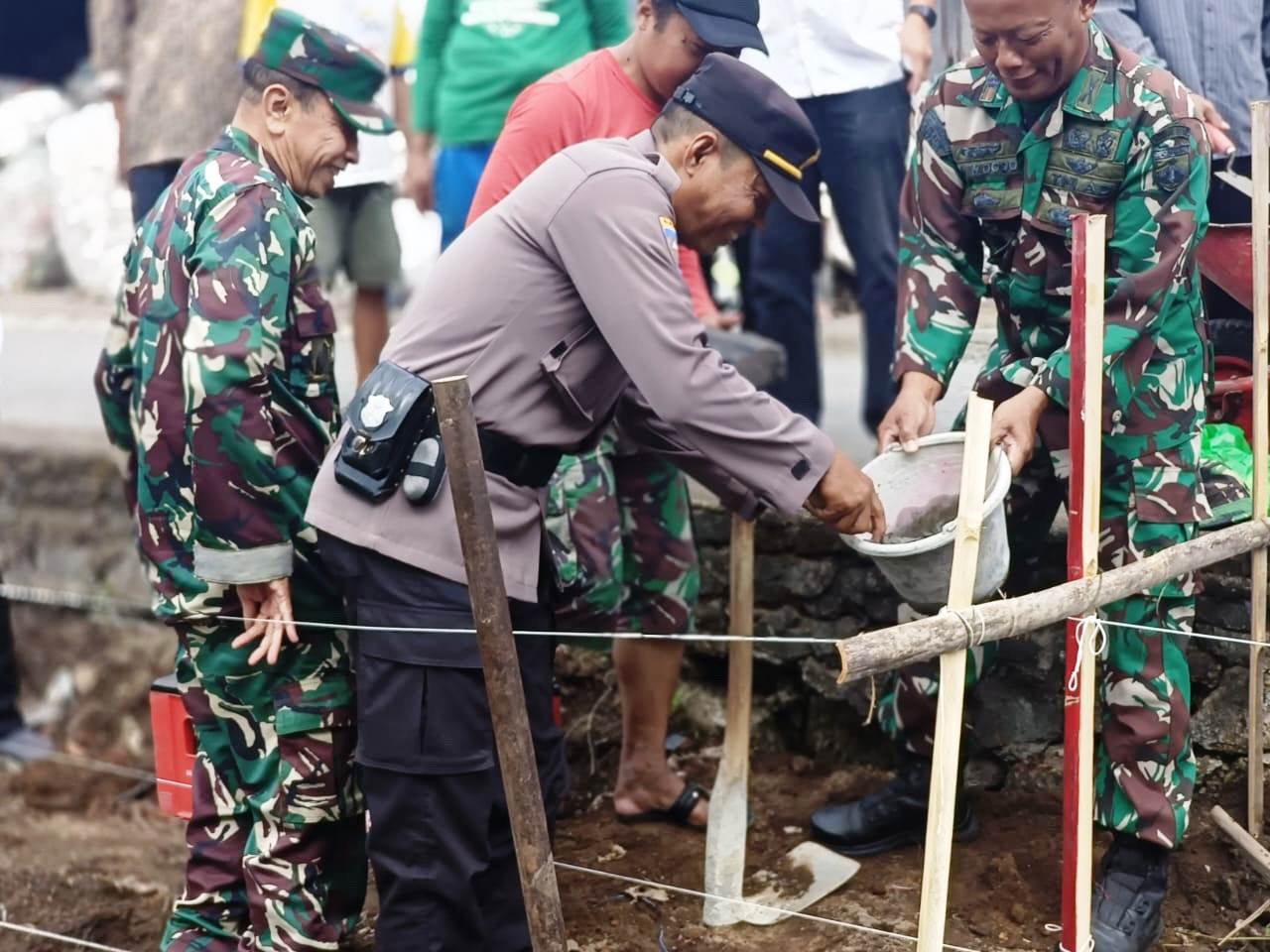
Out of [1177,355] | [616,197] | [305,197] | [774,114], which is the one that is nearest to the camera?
[616,197]

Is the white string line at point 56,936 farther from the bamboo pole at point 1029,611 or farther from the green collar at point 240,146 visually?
the bamboo pole at point 1029,611

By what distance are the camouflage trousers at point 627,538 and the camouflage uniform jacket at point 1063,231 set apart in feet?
2.41

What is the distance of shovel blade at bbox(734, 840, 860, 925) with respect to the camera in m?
3.76

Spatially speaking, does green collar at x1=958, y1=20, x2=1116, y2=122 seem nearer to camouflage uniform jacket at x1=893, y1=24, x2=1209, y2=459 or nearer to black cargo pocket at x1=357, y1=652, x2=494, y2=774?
camouflage uniform jacket at x1=893, y1=24, x2=1209, y2=459

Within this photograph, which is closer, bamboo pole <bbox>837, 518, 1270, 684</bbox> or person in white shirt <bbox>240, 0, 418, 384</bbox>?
bamboo pole <bbox>837, 518, 1270, 684</bbox>

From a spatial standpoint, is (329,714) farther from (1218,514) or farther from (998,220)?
(1218,514)

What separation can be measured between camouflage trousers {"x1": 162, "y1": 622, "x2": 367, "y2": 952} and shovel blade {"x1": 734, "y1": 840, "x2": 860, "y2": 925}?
976 mm

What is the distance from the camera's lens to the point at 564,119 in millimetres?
3783

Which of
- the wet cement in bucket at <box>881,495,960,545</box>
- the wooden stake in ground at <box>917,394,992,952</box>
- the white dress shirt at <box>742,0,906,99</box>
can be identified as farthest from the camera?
the white dress shirt at <box>742,0,906,99</box>

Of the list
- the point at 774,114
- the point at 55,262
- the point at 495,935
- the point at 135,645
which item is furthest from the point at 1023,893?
the point at 55,262

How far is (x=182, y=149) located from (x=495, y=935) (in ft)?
15.1

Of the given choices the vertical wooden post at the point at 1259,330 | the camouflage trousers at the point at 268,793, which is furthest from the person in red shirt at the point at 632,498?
the vertical wooden post at the point at 1259,330

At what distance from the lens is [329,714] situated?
353 cm

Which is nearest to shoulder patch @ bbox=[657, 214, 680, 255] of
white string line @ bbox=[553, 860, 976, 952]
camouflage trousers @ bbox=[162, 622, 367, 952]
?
camouflage trousers @ bbox=[162, 622, 367, 952]
